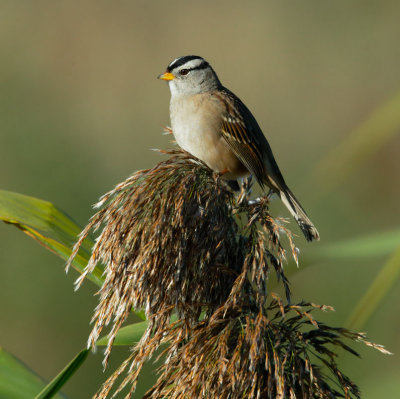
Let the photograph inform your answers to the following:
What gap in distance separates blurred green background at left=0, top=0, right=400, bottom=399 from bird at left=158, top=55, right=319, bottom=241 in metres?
1.49

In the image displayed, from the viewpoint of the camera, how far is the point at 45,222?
6.22 ft

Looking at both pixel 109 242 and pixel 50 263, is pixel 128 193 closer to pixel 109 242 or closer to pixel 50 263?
pixel 109 242

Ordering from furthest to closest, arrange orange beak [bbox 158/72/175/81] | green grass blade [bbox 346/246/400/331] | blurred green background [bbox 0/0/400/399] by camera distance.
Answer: blurred green background [bbox 0/0/400/399] < orange beak [bbox 158/72/175/81] < green grass blade [bbox 346/246/400/331]

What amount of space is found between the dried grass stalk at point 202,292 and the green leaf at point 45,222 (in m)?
0.12

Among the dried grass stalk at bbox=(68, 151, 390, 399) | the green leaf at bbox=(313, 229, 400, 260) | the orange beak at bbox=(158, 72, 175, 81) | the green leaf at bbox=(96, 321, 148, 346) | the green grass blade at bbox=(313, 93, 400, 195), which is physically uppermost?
the orange beak at bbox=(158, 72, 175, 81)

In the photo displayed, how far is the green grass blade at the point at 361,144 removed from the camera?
1.82 m

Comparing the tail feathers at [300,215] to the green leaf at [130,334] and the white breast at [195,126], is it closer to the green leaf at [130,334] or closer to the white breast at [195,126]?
the white breast at [195,126]

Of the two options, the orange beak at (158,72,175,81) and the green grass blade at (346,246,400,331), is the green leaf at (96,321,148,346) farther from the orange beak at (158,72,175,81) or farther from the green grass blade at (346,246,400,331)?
the orange beak at (158,72,175,81)

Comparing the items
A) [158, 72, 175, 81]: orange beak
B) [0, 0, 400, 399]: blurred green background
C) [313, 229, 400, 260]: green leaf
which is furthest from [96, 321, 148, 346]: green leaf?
[0, 0, 400, 399]: blurred green background

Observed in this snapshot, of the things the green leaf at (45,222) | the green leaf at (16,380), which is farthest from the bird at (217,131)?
the green leaf at (16,380)

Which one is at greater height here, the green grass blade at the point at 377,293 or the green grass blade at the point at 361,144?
the green grass blade at the point at 361,144

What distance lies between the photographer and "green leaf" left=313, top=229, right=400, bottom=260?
1.82m

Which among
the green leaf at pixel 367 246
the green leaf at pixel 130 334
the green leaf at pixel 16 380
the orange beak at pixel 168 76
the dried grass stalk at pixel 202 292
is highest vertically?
the orange beak at pixel 168 76

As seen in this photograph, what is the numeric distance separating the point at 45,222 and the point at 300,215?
120cm
